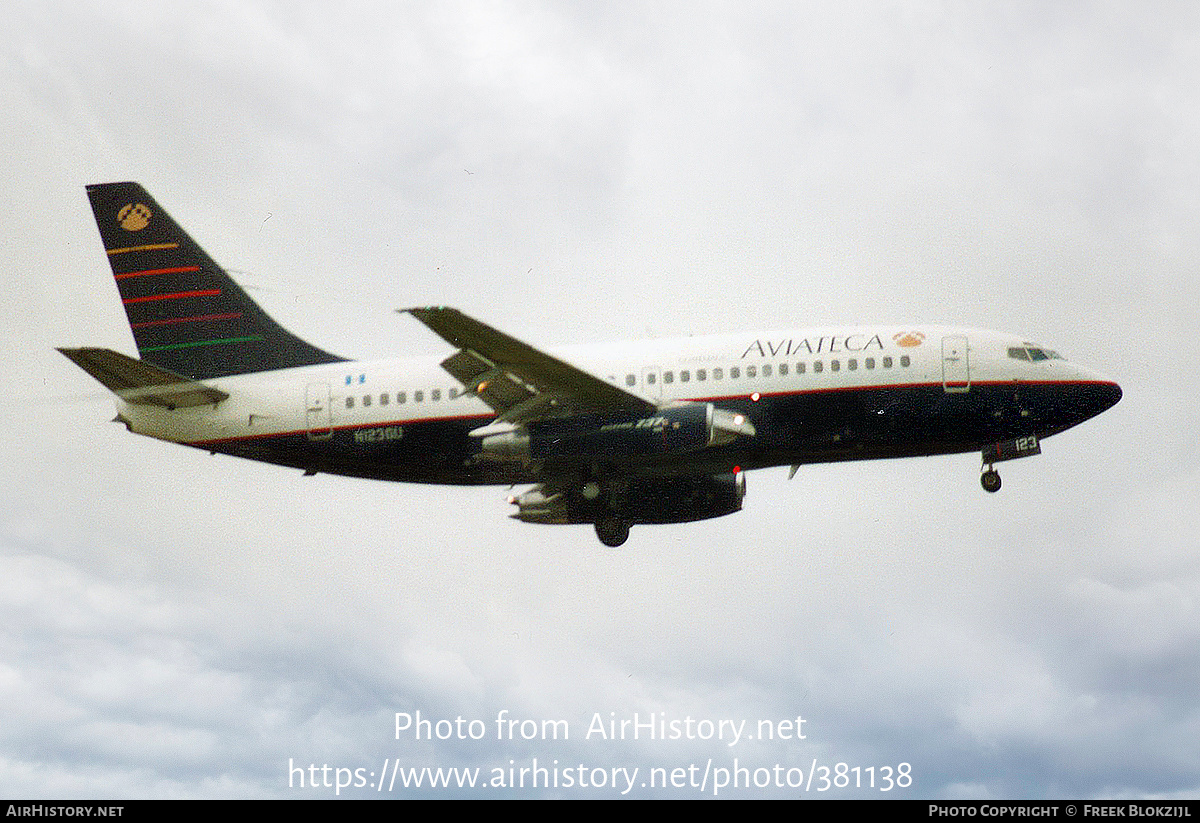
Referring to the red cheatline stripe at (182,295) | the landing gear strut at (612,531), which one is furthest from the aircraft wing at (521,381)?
the red cheatline stripe at (182,295)

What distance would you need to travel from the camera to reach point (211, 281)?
47.2 m

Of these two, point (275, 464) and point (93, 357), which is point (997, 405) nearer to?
point (275, 464)

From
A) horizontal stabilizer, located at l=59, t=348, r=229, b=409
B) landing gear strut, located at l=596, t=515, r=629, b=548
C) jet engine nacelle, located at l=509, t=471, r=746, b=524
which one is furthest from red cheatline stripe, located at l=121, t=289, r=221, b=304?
landing gear strut, located at l=596, t=515, r=629, b=548

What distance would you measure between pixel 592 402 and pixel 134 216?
17.4 meters

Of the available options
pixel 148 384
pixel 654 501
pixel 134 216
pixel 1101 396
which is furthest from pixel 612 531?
pixel 134 216

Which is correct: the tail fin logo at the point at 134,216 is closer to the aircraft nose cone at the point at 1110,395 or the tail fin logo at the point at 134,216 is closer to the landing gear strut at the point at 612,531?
the landing gear strut at the point at 612,531

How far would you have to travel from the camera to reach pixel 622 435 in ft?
134

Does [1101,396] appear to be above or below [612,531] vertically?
above

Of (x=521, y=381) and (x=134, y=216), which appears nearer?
(x=521, y=381)

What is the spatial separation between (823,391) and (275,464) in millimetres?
16742

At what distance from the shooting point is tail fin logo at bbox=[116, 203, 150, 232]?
47688 mm

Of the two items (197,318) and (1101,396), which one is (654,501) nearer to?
(1101,396)

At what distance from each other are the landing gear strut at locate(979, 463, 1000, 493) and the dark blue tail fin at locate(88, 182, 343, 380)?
1983 cm

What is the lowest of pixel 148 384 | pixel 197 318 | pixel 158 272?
pixel 148 384
